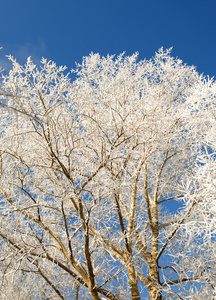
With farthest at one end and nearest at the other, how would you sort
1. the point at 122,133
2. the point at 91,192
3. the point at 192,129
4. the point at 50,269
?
1. the point at 192,129
2. the point at 50,269
3. the point at 122,133
4. the point at 91,192

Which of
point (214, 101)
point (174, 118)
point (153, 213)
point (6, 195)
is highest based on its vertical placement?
point (174, 118)

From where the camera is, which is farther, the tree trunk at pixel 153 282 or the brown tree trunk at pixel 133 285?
the tree trunk at pixel 153 282

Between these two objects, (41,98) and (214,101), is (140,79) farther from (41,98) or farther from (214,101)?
(41,98)

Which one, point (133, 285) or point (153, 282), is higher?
point (153, 282)

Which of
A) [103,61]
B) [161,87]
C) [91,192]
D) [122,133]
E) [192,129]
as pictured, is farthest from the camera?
[161,87]

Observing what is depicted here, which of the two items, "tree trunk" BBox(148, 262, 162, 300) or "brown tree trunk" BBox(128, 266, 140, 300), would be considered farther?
"tree trunk" BBox(148, 262, 162, 300)

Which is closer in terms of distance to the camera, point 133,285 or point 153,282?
point 133,285

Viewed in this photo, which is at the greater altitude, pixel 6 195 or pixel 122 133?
pixel 122 133

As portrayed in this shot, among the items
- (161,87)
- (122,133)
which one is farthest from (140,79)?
(122,133)

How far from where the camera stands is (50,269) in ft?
21.3

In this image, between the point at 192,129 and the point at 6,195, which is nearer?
the point at 6,195

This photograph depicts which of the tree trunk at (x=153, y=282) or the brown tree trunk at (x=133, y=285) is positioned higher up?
the tree trunk at (x=153, y=282)

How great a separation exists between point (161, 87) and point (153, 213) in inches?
136

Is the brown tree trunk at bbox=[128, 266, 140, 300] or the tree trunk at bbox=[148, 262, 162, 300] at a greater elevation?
the tree trunk at bbox=[148, 262, 162, 300]
